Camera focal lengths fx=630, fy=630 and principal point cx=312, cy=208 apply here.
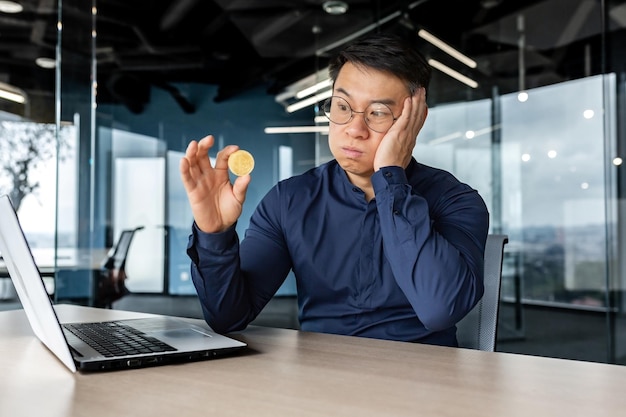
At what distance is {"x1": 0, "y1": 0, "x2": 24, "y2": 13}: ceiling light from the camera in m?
4.70

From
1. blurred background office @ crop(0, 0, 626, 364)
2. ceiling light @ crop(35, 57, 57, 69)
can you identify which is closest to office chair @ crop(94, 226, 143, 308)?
blurred background office @ crop(0, 0, 626, 364)

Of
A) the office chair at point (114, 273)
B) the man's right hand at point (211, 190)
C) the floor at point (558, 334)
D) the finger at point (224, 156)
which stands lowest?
the floor at point (558, 334)

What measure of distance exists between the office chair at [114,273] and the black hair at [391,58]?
358 cm

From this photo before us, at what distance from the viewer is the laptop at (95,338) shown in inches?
35.4

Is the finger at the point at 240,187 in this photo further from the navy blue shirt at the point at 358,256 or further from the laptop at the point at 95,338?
the laptop at the point at 95,338

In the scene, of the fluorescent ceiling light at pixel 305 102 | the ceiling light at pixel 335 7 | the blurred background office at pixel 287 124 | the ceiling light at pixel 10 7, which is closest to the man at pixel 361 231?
the blurred background office at pixel 287 124

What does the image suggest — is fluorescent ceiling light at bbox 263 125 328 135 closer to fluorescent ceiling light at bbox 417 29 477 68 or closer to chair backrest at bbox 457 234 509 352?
fluorescent ceiling light at bbox 417 29 477 68

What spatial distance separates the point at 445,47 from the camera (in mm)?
4355

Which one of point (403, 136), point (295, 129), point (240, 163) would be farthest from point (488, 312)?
point (295, 129)

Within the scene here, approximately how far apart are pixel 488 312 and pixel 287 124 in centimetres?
335

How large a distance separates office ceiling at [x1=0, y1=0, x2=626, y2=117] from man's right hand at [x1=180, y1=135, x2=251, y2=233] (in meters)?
3.26

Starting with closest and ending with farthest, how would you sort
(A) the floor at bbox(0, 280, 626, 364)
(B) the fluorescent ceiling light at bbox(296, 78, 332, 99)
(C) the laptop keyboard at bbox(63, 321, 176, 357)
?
(C) the laptop keyboard at bbox(63, 321, 176, 357) → (A) the floor at bbox(0, 280, 626, 364) → (B) the fluorescent ceiling light at bbox(296, 78, 332, 99)

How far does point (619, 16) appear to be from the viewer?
3877 mm

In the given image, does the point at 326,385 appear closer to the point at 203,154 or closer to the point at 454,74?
the point at 203,154
